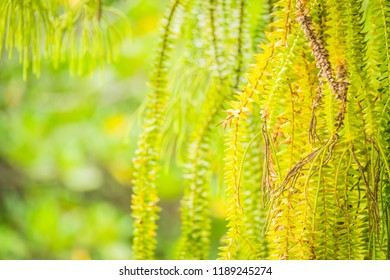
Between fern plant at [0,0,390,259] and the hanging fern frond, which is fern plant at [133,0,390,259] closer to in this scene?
fern plant at [0,0,390,259]

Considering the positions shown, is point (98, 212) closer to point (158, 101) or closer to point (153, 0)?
point (153, 0)

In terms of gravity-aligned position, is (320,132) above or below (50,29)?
below

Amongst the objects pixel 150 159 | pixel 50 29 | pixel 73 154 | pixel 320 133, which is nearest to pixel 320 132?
pixel 320 133

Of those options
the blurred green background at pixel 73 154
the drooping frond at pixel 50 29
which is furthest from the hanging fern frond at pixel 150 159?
the blurred green background at pixel 73 154

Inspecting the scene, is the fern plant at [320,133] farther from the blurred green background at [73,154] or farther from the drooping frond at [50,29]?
the blurred green background at [73,154]

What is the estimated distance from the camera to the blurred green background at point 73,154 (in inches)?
59.3

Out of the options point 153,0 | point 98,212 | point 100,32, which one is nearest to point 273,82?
point 100,32

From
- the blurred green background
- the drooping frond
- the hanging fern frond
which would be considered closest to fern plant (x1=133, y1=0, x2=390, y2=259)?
the hanging fern frond

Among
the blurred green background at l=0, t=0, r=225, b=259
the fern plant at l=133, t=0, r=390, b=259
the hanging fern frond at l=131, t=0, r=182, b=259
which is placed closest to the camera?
the fern plant at l=133, t=0, r=390, b=259

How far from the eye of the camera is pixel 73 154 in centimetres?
152

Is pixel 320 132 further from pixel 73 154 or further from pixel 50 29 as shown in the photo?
pixel 73 154

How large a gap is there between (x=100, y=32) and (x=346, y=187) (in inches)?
13.9

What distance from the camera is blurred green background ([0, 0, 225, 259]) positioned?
1.51 metres

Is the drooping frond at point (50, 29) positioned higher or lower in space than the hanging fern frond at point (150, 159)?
higher
